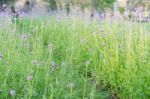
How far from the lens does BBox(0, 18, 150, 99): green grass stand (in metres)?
3.74

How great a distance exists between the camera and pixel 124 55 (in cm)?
459

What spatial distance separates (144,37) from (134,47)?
198 mm

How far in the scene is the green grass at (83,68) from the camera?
3.74 metres

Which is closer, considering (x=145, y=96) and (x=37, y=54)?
(x=145, y=96)

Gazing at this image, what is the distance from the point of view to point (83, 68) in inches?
211

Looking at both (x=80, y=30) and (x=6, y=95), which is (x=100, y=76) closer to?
(x=6, y=95)

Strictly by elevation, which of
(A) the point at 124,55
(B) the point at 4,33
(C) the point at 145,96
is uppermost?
(B) the point at 4,33

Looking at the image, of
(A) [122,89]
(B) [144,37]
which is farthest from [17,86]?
(B) [144,37]

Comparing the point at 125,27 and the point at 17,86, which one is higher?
the point at 125,27

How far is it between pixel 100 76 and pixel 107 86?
0.17 meters

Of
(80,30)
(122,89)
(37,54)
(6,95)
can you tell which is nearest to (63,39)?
(80,30)

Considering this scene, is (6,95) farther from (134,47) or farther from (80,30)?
(80,30)

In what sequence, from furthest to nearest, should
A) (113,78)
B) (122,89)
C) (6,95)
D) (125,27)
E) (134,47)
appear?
(125,27), (134,47), (113,78), (122,89), (6,95)

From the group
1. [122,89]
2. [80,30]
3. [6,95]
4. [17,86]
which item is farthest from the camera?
[80,30]
